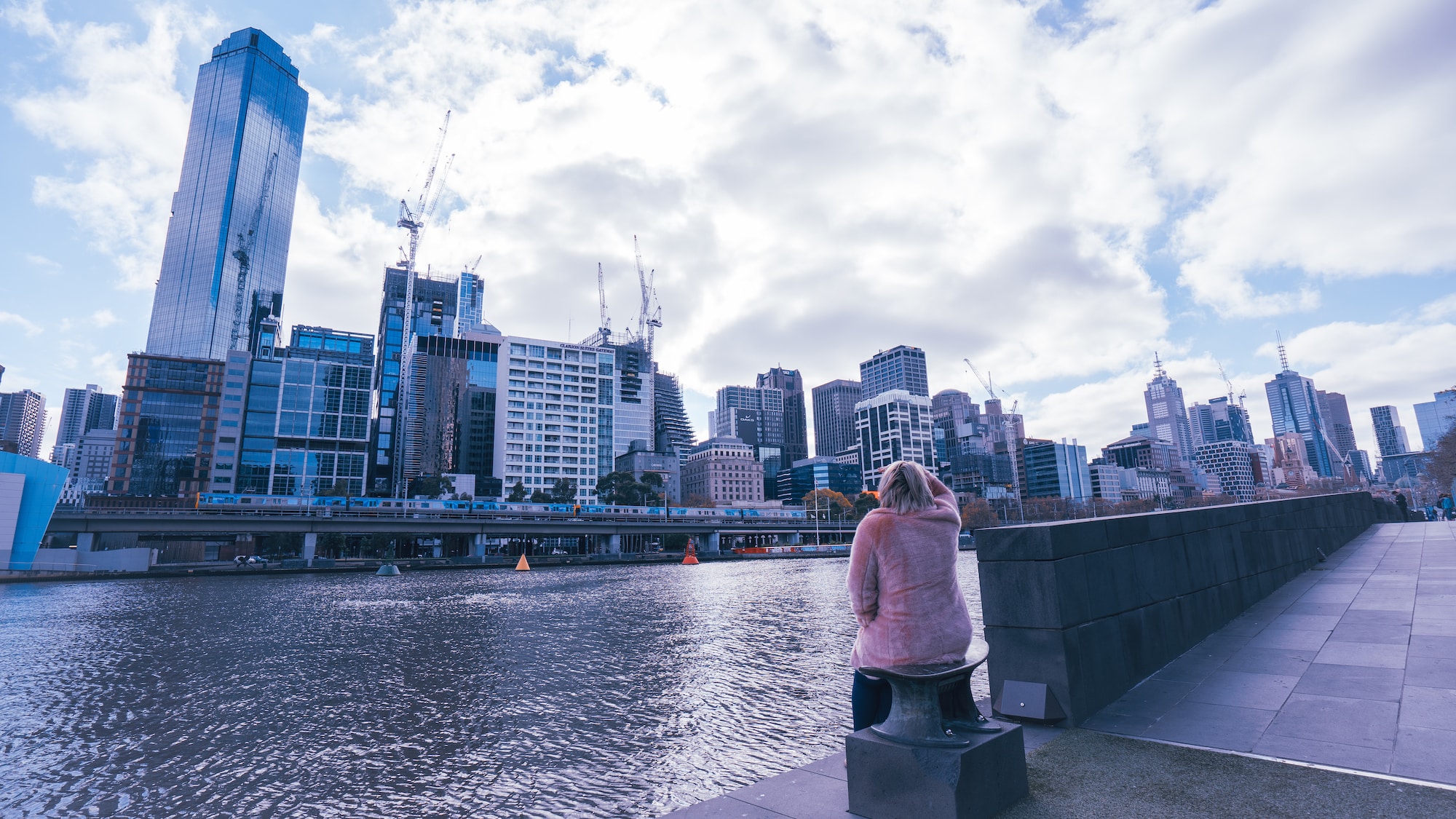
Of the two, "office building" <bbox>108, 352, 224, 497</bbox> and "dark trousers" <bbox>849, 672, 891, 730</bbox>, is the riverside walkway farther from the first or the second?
"office building" <bbox>108, 352, 224, 497</bbox>

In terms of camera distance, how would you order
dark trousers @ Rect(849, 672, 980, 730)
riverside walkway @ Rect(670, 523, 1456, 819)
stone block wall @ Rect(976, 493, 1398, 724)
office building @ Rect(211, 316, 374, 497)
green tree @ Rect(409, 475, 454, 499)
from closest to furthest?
riverside walkway @ Rect(670, 523, 1456, 819) < dark trousers @ Rect(849, 672, 980, 730) < stone block wall @ Rect(976, 493, 1398, 724) < green tree @ Rect(409, 475, 454, 499) < office building @ Rect(211, 316, 374, 497)

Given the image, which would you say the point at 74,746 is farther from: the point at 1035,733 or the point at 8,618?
the point at 8,618

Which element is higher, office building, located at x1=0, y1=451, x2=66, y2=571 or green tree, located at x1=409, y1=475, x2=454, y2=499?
green tree, located at x1=409, y1=475, x2=454, y2=499

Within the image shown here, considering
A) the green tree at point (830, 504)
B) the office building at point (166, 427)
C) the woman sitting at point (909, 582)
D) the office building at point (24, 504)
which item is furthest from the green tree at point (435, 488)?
the woman sitting at point (909, 582)

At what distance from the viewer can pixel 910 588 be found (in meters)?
4.43

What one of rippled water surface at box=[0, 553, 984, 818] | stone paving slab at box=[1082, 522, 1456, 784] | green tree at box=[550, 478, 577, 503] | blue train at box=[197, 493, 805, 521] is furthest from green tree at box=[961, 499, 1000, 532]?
stone paving slab at box=[1082, 522, 1456, 784]

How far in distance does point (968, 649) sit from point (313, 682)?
516 inches

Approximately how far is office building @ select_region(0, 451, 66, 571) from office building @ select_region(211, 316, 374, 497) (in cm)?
9322

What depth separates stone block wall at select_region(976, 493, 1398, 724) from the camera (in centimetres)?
605

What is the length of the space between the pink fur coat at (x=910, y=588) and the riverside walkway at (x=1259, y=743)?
1.04 metres

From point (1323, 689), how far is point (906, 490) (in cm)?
507

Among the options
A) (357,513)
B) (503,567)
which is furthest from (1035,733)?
(357,513)

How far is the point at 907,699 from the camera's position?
13.8 ft

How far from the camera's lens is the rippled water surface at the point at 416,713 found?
6.90 metres
